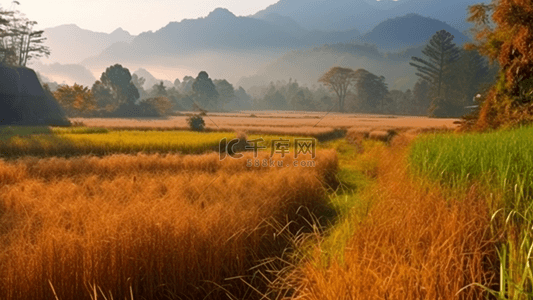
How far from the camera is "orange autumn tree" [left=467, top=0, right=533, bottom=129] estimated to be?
47.8 ft

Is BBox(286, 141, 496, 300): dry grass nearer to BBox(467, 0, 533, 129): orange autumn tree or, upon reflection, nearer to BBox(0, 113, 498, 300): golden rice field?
BBox(0, 113, 498, 300): golden rice field

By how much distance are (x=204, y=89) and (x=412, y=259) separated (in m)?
74.7

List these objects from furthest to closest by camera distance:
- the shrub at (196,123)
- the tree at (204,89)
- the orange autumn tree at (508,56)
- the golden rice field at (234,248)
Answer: the tree at (204,89) < the shrub at (196,123) < the orange autumn tree at (508,56) < the golden rice field at (234,248)

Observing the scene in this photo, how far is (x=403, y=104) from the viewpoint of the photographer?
76.5 metres

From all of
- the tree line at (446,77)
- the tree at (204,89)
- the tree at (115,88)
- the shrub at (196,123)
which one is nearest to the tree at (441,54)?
the tree line at (446,77)

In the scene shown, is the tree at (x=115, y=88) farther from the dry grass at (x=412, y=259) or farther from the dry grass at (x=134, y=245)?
the dry grass at (x=412, y=259)

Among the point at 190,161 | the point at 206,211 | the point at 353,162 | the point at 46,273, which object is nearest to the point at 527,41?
the point at 353,162

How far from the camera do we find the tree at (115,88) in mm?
63562

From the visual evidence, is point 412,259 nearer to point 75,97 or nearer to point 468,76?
point 75,97

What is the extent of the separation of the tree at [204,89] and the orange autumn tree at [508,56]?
59.7m

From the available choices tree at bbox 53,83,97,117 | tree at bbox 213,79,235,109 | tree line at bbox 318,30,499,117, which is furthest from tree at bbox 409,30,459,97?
tree at bbox 53,83,97,117

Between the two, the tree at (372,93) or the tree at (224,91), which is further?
the tree at (224,91)

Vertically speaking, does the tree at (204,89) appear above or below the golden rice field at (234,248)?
above

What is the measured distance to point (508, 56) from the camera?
15883 millimetres
